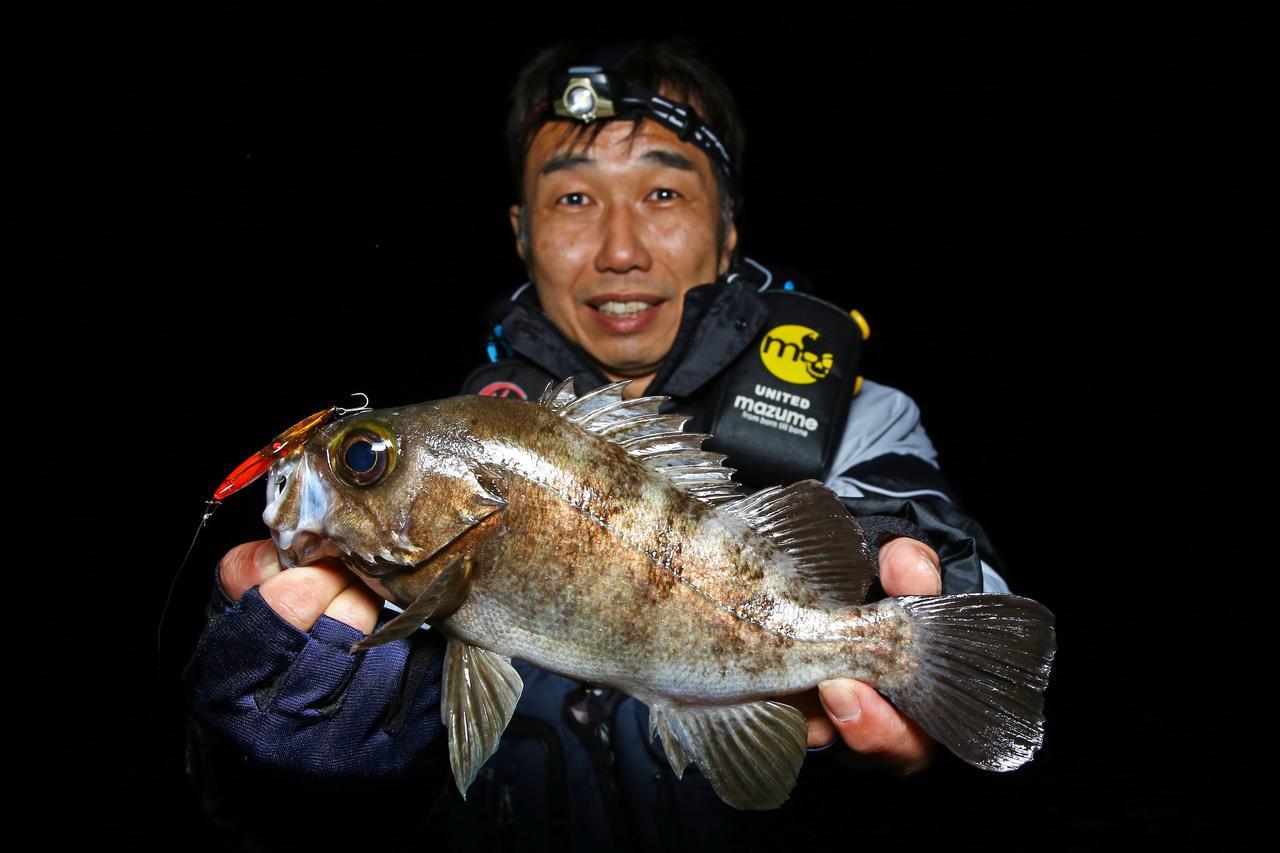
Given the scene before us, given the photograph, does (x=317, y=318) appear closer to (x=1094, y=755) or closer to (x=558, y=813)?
(x=558, y=813)

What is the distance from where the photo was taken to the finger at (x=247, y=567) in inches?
58.4

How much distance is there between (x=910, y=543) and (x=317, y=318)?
167 inches

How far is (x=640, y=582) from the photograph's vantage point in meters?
1.25

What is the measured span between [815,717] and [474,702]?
0.80 meters

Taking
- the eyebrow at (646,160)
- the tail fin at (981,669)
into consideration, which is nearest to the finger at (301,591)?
the tail fin at (981,669)

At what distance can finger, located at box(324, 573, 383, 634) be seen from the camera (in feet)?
4.94

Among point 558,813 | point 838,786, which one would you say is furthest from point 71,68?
point 838,786

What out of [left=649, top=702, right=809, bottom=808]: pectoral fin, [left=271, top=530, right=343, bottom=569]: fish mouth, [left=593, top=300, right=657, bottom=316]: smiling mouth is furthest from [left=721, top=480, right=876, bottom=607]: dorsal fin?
[left=593, top=300, right=657, bottom=316]: smiling mouth

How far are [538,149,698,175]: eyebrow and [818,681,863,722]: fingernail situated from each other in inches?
77.5

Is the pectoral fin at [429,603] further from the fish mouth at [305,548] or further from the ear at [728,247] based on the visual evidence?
the ear at [728,247]

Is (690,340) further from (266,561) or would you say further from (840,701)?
(266,561)

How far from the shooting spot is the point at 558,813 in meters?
2.50

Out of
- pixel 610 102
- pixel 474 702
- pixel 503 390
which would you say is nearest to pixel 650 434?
pixel 474 702

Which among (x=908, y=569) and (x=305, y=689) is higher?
(x=908, y=569)
